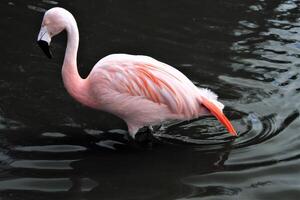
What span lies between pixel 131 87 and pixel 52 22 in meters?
0.87

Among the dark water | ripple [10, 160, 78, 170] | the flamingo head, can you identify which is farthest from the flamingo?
ripple [10, 160, 78, 170]

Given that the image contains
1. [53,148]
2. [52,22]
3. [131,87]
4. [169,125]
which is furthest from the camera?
[169,125]

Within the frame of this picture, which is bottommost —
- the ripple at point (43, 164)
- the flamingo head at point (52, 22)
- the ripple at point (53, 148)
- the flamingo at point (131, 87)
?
the ripple at point (43, 164)

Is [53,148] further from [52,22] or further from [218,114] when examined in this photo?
[218,114]

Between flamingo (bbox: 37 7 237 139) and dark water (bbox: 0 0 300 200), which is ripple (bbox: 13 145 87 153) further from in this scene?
flamingo (bbox: 37 7 237 139)

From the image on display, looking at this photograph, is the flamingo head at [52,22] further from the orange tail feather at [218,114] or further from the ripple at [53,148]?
the orange tail feather at [218,114]

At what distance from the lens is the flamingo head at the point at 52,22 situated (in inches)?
174

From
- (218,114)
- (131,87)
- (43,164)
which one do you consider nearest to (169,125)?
(218,114)

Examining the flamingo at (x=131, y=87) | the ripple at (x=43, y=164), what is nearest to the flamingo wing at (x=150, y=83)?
the flamingo at (x=131, y=87)

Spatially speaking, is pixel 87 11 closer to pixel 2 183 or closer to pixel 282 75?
pixel 282 75

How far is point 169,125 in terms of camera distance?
527 centimetres

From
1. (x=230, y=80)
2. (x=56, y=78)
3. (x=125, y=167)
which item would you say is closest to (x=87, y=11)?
(x=56, y=78)

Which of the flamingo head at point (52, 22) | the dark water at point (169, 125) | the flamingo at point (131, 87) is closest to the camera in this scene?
the dark water at point (169, 125)

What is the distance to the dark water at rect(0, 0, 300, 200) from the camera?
4297 mm
